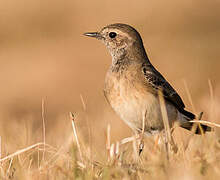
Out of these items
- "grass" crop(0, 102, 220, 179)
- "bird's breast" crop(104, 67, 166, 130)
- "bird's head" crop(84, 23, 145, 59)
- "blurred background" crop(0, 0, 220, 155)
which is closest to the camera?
"grass" crop(0, 102, 220, 179)

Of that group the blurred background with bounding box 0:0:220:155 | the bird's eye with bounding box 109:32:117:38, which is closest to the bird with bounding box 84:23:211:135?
the bird's eye with bounding box 109:32:117:38

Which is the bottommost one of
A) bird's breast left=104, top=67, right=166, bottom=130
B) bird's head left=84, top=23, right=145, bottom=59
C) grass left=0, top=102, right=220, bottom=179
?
grass left=0, top=102, right=220, bottom=179

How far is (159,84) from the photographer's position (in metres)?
7.99

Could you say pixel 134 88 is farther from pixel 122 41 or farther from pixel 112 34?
pixel 112 34

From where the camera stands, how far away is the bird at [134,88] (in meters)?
7.47

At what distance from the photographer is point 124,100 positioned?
294 inches

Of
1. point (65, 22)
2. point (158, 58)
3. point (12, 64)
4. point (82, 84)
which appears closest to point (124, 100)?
point (82, 84)

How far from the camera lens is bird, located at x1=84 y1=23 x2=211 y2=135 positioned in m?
7.47

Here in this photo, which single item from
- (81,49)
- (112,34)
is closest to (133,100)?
(112,34)

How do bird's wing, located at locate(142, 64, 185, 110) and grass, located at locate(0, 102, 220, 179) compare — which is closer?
grass, located at locate(0, 102, 220, 179)

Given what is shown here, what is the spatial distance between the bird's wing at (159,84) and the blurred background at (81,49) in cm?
644

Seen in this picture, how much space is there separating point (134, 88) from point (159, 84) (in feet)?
1.98

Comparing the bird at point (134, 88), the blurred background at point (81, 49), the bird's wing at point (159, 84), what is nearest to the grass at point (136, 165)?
the bird at point (134, 88)

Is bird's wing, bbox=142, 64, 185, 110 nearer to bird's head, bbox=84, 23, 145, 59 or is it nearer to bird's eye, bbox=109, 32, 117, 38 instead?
bird's head, bbox=84, 23, 145, 59
